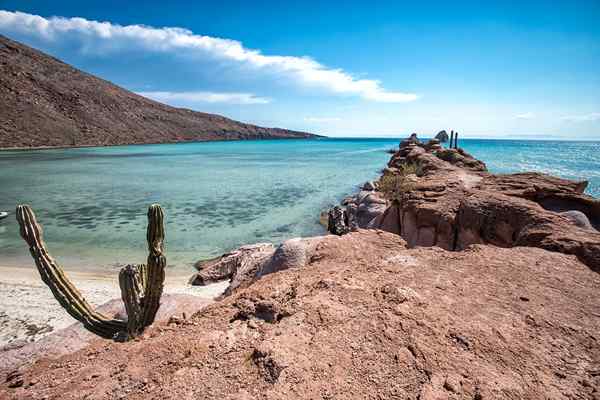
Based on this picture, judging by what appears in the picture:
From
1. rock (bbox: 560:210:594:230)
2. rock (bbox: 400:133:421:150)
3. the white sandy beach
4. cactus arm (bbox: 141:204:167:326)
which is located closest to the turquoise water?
the white sandy beach

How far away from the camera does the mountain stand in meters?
55.1

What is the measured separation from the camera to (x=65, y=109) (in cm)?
6588

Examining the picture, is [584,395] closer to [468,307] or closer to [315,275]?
[468,307]

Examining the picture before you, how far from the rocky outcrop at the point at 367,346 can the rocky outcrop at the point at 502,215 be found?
1.35m

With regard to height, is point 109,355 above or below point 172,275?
above

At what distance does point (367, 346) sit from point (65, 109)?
85.4m

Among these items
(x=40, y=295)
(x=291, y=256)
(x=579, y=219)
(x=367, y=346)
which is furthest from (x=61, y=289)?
(x=579, y=219)

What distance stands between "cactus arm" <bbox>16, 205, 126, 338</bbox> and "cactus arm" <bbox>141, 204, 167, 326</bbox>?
1.87 feet

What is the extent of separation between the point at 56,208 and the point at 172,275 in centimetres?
1224

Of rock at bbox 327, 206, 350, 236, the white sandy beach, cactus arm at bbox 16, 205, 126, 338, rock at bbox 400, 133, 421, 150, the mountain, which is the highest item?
the mountain

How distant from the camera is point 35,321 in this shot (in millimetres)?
6082

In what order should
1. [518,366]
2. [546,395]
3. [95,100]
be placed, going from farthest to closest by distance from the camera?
[95,100], [518,366], [546,395]

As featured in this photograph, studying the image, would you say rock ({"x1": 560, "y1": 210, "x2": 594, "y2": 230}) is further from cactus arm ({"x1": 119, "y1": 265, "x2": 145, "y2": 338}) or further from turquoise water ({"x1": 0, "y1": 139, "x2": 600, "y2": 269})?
turquoise water ({"x1": 0, "y1": 139, "x2": 600, "y2": 269})

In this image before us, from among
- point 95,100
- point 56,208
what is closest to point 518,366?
point 56,208
